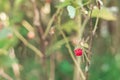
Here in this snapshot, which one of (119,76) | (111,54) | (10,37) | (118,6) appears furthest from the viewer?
(118,6)

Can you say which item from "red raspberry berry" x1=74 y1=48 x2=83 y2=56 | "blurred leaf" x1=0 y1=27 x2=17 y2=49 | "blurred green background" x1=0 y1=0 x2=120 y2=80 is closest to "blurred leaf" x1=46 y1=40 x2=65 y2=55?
"blurred green background" x1=0 y1=0 x2=120 y2=80

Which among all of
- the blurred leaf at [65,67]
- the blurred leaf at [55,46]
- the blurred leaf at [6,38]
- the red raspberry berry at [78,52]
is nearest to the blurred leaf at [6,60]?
the blurred leaf at [6,38]

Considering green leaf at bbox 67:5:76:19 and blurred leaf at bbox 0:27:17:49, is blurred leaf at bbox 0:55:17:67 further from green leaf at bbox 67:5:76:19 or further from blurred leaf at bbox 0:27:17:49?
green leaf at bbox 67:5:76:19

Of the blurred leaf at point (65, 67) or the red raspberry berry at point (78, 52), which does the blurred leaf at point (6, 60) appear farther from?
the blurred leaf at point (65, 67)

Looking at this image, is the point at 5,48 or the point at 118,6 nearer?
the point at 5,48

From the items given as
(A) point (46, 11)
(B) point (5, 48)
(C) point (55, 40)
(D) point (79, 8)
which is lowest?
(D) point (79, 8)

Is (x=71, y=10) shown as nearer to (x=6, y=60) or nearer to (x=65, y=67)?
(x=6, y=60)

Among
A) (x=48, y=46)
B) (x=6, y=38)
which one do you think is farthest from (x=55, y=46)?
(x=6, y=38)

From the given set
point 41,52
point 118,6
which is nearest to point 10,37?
point 41,52

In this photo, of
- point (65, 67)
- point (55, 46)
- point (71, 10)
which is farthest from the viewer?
point (65, 67)

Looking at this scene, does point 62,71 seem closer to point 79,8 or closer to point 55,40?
point 55,40

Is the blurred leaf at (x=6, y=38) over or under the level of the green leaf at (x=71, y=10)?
over
